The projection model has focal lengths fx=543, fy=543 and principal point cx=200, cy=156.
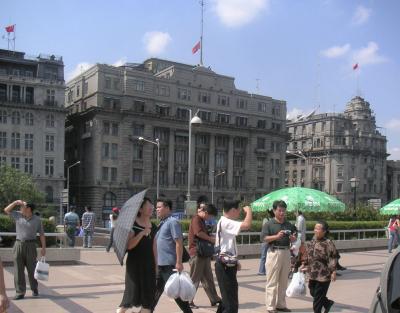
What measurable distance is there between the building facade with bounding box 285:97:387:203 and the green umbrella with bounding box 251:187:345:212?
8780cm

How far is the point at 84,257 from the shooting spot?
18.0 metres

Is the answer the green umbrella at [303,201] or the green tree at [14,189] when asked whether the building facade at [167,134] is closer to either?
the green tree at [14,189]

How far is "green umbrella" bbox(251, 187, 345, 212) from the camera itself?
16.3 meters

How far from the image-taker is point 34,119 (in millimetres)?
67375

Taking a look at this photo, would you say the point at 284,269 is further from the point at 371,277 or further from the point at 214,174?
the point at 214,174

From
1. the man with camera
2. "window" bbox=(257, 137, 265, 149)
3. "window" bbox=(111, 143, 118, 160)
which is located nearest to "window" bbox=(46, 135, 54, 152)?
"window" bbox=(111, 143, 118, 160)

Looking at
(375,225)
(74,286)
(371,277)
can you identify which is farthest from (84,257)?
(375,225)

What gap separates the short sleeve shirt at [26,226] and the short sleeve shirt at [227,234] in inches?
165

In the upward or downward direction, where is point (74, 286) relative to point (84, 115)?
downward

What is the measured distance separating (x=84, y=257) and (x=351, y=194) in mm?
93133

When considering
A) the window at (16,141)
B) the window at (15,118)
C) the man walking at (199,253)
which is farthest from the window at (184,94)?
the man walking at (199,253)

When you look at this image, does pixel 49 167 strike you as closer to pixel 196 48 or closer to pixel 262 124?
pixel 196 48

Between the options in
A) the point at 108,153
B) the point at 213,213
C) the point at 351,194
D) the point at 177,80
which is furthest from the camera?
the point at 351,194

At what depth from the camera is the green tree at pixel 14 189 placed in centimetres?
5203
